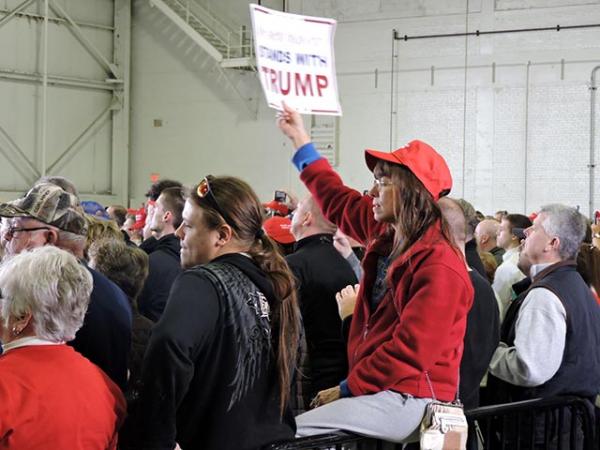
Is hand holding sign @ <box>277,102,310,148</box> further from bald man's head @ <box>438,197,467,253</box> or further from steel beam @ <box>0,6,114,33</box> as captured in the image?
steel beam @ <box>0,6,114,33</box>

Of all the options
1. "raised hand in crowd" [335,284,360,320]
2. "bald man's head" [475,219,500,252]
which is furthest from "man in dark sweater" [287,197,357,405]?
"bald man's head" [475,219,500,252]

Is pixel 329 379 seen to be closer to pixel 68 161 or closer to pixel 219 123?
pixel 219 123

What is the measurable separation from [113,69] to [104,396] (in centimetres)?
1944

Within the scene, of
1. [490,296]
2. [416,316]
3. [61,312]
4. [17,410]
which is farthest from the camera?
[490,296]

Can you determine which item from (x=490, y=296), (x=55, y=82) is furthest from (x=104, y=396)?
(x=55, y=82)

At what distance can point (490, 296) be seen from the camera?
4219mm

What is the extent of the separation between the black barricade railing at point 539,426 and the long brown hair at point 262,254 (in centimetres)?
126

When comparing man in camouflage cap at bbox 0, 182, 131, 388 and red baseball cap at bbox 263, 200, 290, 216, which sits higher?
red baseball cap at bbox 263, 200, 290, 216

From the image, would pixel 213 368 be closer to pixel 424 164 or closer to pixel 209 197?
pixel 209 197

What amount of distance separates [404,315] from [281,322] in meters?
0.55

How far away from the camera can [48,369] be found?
99.3 inches

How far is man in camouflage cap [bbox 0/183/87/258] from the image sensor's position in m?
3.56

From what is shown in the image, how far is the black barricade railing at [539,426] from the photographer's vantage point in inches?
155

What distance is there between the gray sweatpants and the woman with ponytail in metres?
0.26
